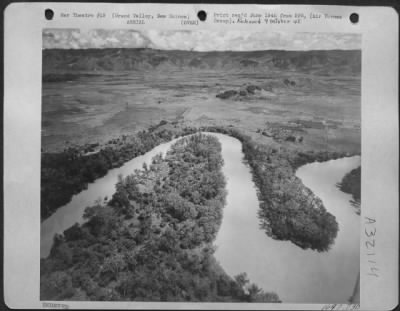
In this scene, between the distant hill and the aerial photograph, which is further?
the distant hill

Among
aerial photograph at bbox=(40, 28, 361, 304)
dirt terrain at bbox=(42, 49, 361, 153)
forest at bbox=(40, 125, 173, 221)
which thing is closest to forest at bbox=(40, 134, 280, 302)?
aerial photograph at bbox=(40, 28, 361, 304)

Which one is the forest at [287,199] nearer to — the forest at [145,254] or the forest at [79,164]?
the forest at [145,254]

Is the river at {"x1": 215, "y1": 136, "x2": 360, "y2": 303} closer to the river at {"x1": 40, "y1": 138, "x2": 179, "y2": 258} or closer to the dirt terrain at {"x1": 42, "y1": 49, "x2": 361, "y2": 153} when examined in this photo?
the dirt terrain at {"x1": 42, "y1": 49, "x2": 361, "y2": 153}

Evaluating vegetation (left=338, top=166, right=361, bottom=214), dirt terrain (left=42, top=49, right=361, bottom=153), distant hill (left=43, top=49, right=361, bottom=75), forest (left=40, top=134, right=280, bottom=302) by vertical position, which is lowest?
forest (left=40, top=134, right=280, bottom=302)

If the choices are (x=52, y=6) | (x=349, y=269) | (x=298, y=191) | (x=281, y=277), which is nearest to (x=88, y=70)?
(x=52, y=6)

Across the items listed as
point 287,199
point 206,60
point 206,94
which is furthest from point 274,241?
point 206,60

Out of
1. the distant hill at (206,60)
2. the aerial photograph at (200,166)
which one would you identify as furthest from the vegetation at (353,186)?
the distant hill at (206,60)
